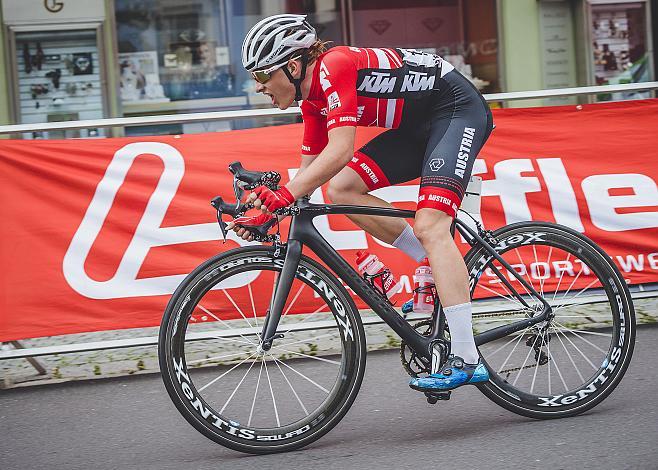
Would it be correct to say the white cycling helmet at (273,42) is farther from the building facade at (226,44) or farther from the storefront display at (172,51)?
the storefront display at (172,51)

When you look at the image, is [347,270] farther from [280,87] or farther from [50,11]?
[50,11]

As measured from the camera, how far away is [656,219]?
6.55m

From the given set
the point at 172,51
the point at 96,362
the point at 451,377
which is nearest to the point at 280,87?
the point at 451,377

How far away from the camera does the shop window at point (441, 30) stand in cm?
1170

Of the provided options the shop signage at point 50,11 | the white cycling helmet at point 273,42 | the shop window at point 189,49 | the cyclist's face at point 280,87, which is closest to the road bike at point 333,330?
the cyclist's face at point 280,87

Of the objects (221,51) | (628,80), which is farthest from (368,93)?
(628,80)

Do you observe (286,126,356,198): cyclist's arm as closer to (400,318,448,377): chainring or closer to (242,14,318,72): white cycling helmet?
(242,14,318,72): white cycling helmet

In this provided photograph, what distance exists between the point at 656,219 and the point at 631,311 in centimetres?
206

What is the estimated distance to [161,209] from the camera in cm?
607

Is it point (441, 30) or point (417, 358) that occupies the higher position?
point (441, 30)

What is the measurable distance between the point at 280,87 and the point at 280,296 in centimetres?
88

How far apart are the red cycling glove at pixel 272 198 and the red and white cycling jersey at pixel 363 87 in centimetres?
35

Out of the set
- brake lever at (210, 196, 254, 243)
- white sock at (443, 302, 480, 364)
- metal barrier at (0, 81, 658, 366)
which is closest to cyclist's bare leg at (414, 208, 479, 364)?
white sock at (443, 302, 480, 364)

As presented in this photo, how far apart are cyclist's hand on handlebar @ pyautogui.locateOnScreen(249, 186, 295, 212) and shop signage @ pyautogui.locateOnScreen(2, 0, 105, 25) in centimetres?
771
